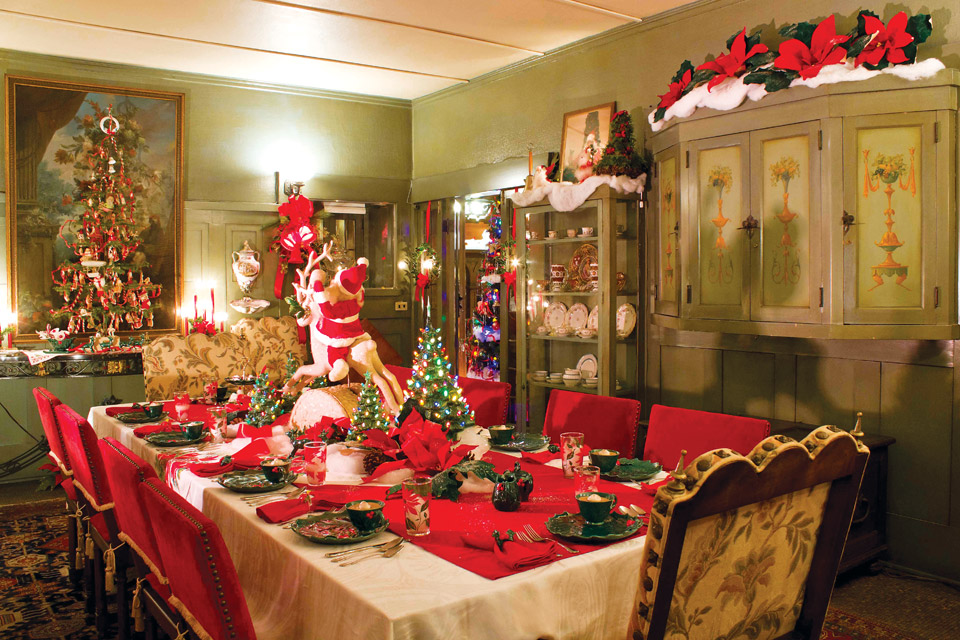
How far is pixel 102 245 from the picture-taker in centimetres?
567

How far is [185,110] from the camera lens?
6.07 metres

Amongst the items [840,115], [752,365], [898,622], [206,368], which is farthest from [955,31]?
[206,368]

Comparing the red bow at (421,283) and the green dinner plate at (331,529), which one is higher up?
the red bow at (421,283)

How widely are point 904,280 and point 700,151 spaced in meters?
1.14

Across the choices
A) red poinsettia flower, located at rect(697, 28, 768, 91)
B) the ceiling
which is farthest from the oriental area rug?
the ceiling

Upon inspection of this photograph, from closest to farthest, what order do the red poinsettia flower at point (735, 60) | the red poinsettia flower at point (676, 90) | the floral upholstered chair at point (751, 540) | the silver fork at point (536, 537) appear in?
the floral upholstered chair at point (751, 540), the silver fork at point (536, 537), the red poinsettia flower at point (735, 60), the red poinsettia flower at point (676, 90)

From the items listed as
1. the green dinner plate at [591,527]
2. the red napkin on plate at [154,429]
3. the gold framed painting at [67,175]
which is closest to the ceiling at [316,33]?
the gold framed painting at [67,175]

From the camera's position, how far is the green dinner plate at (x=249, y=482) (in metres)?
2.28

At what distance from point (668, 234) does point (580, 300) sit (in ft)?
2.53

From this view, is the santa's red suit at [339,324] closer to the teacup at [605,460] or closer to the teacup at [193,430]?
the teacup at [193,430]

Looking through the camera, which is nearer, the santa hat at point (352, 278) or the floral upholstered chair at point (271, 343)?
the santa hat at point (352, 278)

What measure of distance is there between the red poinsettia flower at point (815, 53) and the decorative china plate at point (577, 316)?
70.1 inches

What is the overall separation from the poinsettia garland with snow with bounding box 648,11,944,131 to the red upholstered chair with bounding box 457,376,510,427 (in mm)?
1677

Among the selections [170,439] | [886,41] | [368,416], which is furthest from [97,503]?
[886,41]
